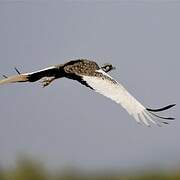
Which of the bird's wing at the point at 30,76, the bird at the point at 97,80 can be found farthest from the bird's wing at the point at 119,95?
the bird's wing at the point at 30,76

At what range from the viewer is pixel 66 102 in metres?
1.87

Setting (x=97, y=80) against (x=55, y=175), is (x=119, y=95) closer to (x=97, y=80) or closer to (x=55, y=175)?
(x=97, y=80)

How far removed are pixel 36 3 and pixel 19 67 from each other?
235mm

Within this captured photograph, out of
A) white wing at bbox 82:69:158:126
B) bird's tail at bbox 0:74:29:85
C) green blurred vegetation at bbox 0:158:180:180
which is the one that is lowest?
green blurred vegetation at bbox 0:158:180:180

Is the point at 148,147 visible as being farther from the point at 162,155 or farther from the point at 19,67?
the point at 19,67

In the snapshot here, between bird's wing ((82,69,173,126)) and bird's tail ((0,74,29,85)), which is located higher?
bird's tail ((0,74,29,85))

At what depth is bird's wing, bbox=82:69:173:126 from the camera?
6.06 feet

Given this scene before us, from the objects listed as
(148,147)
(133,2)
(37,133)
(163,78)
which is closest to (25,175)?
(37,133)

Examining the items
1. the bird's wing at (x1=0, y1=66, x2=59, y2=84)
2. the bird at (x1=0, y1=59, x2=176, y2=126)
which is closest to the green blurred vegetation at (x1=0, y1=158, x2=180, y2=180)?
the bird at (x1=0, y1=59, x2=176, y2=126)

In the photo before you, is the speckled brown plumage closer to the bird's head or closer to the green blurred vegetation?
the bird's head

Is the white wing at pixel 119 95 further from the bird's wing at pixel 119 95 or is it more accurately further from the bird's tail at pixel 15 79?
the bird's tail at pixel 15 79

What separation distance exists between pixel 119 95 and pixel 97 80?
0.10 metres

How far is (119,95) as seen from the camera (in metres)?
1.87

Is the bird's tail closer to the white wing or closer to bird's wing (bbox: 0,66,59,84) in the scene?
bird's wing (bbox: 0,66,59,84)
